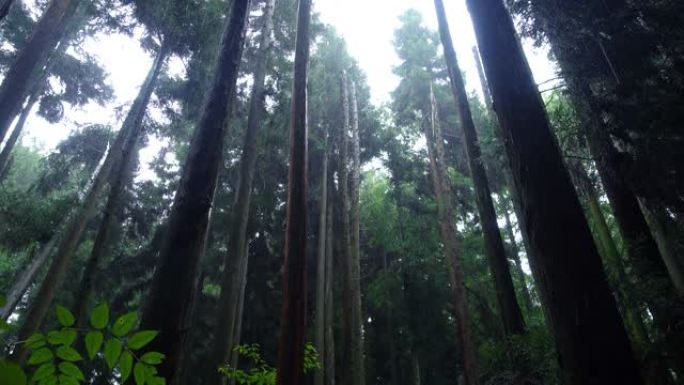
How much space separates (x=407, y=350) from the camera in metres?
18.8

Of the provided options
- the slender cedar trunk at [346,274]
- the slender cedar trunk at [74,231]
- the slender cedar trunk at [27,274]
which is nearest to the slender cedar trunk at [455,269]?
the slender cedar trunk at [346,274]

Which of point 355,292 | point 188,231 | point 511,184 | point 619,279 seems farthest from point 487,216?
point 188,231

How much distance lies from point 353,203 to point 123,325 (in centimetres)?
1464

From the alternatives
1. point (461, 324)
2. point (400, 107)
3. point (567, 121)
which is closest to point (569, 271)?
point (567, 121)

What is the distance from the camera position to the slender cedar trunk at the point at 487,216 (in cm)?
727

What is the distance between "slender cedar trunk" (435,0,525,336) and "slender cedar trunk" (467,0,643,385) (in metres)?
4.93

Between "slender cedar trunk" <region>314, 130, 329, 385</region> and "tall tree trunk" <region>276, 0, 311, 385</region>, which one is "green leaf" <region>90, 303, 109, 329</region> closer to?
"tall tree trunk" <region>276, 0, 311, 385</region>

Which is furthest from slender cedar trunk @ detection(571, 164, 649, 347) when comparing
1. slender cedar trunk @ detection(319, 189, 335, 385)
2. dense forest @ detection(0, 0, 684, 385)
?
slender cedar trunk @ detection(319, 189, 335, 385)

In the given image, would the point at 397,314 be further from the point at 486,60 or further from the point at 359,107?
the point at 486,60

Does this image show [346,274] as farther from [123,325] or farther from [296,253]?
[123,325]

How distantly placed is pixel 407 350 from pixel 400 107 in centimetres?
1248

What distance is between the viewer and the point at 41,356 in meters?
1.10

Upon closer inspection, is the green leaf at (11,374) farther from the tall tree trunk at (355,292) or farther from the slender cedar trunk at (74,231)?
the tall tree trunk at (355,292)

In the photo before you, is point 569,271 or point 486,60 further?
point 486,60
